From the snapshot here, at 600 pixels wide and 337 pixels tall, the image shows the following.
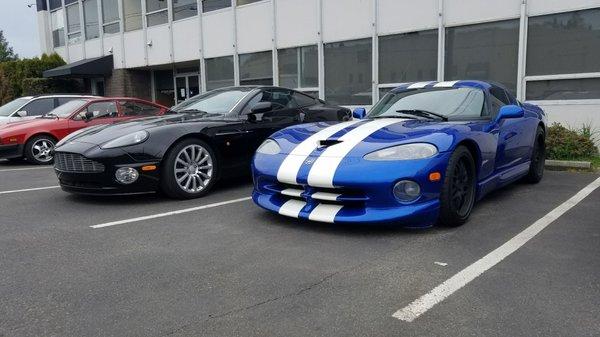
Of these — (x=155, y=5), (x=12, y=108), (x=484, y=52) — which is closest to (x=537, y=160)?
(x=484, y=52)

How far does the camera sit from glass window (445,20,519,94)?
9578 millimetres

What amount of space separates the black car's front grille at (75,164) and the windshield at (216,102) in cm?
172

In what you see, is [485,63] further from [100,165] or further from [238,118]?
[100,165]

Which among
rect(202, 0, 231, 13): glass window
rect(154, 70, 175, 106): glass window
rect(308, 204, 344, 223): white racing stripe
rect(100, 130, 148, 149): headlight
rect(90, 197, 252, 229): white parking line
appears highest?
rect(202, 0, 231, 13): glass window

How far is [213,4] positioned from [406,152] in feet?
41.9

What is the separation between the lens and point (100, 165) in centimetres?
536

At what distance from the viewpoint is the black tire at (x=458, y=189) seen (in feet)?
14.0

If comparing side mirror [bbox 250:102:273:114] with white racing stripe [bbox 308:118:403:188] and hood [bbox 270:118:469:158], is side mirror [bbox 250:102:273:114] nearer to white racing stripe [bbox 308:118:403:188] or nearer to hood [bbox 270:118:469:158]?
hood [bbox 270:118:469:158]

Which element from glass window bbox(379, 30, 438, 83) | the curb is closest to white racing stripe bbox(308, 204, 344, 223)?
the curb

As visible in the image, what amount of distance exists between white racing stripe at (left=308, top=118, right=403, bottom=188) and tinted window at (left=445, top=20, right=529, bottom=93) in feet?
19.3

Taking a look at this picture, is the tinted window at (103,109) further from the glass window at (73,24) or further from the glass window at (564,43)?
the glass window at (73,24)

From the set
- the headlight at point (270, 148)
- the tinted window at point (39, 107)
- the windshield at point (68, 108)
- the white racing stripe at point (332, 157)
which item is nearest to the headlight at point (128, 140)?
the headlight at point (270, 148)

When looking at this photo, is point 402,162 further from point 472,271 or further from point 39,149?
point 39,149

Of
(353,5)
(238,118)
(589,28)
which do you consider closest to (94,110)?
(238,118)
